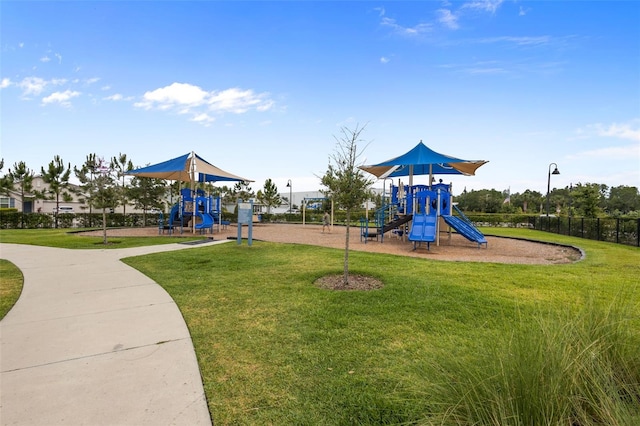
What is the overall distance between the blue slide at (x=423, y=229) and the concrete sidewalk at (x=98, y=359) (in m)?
9.52

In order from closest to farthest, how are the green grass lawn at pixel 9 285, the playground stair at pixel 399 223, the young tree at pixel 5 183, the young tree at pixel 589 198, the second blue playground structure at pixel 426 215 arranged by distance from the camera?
1. the green grass lawn at pixel 9 285
2. the second blue playground structure at pixel 426 215
3. the playground stair at pixel 399 223
4. the young tree at pixel 589 198
5. the young tree at pixel 5 183

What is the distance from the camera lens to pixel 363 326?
4.07 m

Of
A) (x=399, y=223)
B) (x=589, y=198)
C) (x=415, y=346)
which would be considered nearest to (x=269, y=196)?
(x=399, y=223)

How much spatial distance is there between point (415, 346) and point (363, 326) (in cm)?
82

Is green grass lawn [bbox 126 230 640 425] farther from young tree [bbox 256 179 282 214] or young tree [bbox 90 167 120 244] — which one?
young tree [bbox 256 179 282 214]

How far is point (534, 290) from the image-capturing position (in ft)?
18.8

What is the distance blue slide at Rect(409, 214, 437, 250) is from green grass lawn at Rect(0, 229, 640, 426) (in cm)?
455

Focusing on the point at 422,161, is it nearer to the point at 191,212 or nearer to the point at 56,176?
the point at 191,212

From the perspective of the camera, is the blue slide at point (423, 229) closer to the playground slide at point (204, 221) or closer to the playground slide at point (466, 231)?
the playground slide at point (466, 231)

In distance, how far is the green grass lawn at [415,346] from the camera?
1771 millimetres

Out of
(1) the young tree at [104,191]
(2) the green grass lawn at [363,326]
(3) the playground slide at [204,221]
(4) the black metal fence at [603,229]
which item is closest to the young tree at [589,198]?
(4) the black metal fence at [603,229]

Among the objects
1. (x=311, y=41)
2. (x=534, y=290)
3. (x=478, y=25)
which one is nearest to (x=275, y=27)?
(x=311, y=41)

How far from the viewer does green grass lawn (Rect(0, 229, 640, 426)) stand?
177 cm

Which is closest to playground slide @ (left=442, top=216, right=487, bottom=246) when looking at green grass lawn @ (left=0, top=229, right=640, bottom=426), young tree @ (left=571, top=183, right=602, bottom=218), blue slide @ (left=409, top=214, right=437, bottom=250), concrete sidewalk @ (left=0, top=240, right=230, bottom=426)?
blue slide @ (left=409, top=214, right=437, bottom=250)
